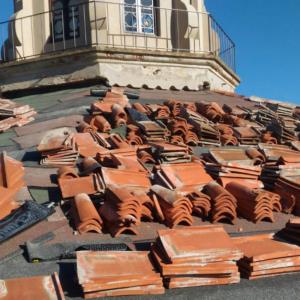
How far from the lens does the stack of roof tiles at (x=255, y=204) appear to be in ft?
17.9

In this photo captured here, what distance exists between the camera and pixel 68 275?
3.95 meters

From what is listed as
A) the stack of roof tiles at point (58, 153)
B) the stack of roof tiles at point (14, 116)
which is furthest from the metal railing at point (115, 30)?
the stack of roof tiles at point (58, 153)

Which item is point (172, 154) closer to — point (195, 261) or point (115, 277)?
point (195, 261)

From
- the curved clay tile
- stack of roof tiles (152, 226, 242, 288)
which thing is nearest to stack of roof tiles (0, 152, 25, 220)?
the curved clay tile

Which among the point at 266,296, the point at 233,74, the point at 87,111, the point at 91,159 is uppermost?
the point at 233,74

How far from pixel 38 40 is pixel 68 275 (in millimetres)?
11489

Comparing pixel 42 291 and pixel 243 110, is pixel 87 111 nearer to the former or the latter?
pixel 243 110

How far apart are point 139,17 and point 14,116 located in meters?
5.62

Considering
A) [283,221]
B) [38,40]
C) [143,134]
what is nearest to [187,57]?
[38,40]

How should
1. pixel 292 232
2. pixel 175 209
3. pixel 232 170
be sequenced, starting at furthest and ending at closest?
pixel 232 170 → pixel 175 209 → pixel 292 232

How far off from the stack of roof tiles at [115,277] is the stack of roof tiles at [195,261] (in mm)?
118

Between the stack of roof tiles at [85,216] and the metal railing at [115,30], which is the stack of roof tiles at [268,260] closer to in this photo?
the stack of roof tiles at [85,216]

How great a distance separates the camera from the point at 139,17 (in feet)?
46.2

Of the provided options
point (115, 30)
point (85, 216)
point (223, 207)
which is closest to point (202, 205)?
point (223, 207)
